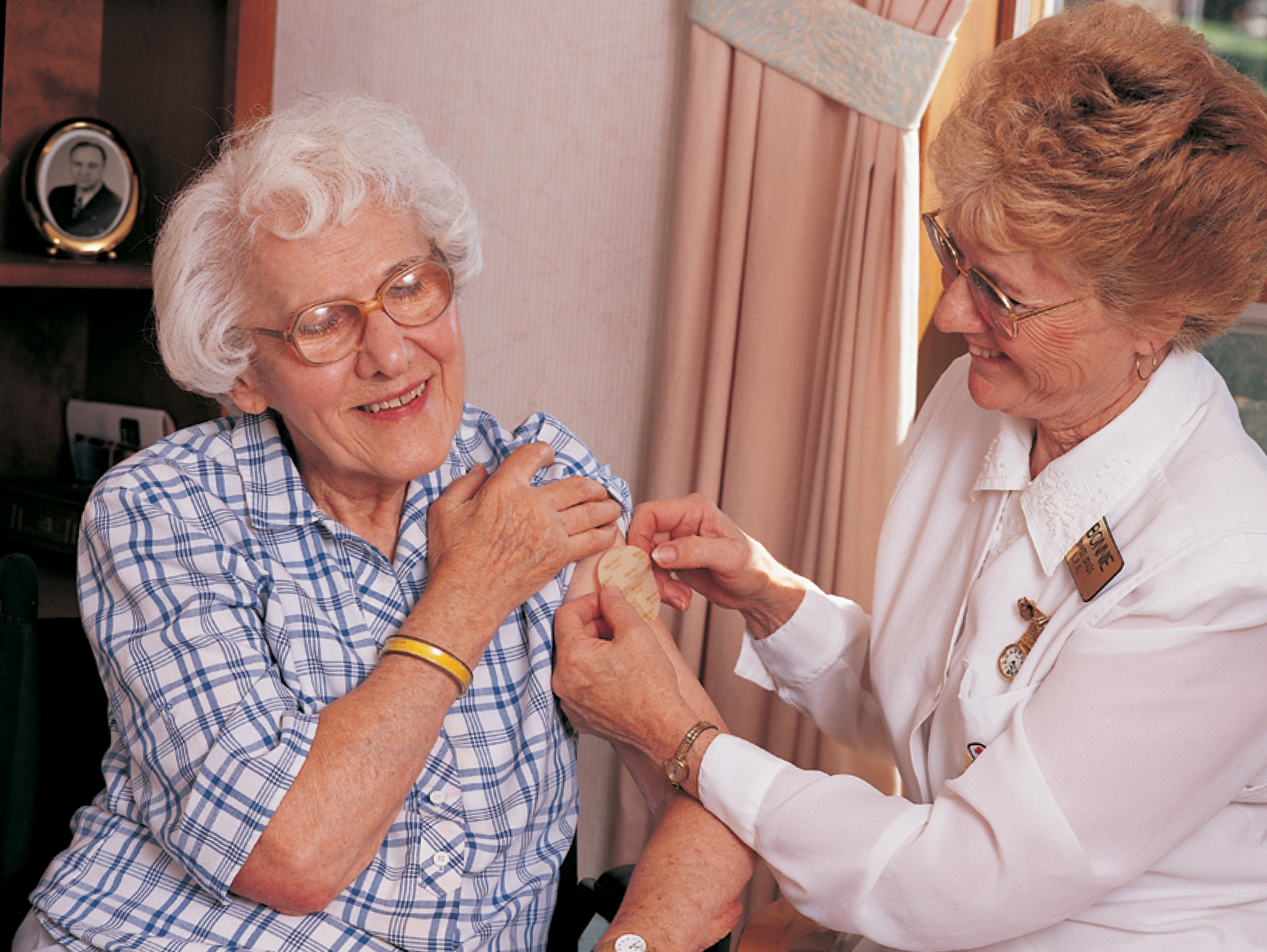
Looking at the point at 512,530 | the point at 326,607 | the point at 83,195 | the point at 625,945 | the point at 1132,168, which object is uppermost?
the point at 1132,168

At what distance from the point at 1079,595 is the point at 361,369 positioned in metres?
0.98

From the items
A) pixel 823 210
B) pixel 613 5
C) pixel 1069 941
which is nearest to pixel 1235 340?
pixel 823 210

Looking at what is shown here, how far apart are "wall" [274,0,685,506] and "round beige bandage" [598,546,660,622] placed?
1.03 meters

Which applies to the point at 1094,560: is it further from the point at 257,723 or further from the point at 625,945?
the point at 257,723

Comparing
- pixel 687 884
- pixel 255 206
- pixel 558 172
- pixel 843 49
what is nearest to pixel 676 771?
pixel 687 884

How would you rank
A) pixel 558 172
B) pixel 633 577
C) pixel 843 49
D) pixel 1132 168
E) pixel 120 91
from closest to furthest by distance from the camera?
pixel 1132 168
pixel 633 577
pixel 843 49
pixel 120 91
pixel 558 172

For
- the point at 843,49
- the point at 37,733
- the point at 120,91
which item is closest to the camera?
the point at 37,733

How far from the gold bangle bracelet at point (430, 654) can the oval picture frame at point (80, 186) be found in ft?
4.48

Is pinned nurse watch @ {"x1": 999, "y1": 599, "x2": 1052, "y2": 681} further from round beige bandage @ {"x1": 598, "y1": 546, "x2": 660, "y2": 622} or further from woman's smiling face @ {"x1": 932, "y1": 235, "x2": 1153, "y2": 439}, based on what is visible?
round beige bandage @ {"x1": 598, "y1": 546, "x2": 660, "y2": 622}

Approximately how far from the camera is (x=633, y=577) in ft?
5.68

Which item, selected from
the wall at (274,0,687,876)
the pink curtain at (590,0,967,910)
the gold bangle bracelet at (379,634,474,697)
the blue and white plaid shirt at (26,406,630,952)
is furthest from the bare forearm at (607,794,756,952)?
the wall at (274,0,687,876)

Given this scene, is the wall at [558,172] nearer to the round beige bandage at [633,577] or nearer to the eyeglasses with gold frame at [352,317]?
the round beige bandage at [633,577]

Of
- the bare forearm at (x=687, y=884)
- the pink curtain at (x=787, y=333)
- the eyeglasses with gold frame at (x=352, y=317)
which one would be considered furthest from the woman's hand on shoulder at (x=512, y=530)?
the pink curtain at (x=787, y=333)

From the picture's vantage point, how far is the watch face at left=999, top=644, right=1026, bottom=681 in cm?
144
